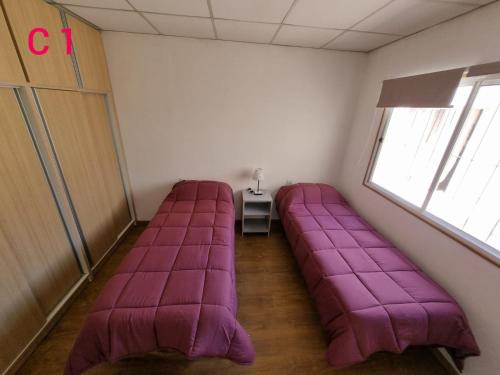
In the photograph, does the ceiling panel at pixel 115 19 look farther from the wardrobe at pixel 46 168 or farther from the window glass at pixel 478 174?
the window glass at pixel 478 174

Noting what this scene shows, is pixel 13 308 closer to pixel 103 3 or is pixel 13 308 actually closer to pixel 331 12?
pixel 103 3

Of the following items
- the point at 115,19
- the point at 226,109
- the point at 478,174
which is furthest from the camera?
the point at 226,109

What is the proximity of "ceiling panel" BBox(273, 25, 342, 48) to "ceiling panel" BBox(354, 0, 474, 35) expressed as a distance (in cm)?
28

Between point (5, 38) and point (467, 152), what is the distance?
316 cm

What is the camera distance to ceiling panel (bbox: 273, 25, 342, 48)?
1840 mm

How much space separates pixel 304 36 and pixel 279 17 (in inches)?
19.5

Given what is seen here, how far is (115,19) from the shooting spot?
5.88 ft

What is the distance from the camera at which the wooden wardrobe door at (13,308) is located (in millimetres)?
1221

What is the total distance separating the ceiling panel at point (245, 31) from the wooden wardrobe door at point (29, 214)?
167 cm

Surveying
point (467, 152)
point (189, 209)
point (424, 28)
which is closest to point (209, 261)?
point (189, 209)

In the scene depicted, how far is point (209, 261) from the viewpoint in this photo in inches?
60.6

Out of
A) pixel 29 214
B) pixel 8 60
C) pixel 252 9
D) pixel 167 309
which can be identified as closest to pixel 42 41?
pixel 8 60

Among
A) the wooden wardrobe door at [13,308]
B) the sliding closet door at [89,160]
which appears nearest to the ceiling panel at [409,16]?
the sliding closet door at [89,160]

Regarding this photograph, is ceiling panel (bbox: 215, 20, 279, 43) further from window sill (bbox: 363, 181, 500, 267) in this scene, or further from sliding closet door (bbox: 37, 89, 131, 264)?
window sill (bbox: 363, 181, 500, 267)
